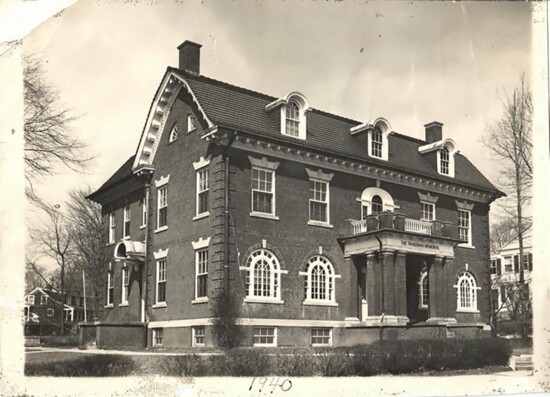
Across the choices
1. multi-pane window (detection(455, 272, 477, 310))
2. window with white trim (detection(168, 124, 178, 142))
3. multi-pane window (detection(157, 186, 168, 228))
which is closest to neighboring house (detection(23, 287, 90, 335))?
multi-pane window (detection(157, 186, 168, 228))

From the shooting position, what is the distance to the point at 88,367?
10.7 m

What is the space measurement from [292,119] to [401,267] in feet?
13.6

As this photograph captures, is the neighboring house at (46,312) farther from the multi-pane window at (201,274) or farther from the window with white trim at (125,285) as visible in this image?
the multi-pane window at (201,274)

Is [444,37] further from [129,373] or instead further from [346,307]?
[129,373]

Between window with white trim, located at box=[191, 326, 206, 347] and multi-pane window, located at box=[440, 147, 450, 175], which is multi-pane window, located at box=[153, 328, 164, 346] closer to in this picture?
window with white trim, located at box=[191, 326, 206, 347]

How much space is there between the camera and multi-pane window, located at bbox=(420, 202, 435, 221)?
1487cm

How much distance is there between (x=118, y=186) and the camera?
1285 centimetres

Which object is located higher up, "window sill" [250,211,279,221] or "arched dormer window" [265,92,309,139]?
"arched dormer window" [265,92,309,139]

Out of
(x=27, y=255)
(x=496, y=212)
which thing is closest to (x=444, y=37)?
(x=496, y=212)

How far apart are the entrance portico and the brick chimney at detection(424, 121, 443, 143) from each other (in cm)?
181

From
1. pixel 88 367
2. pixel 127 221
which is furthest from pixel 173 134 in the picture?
pixel 88 367

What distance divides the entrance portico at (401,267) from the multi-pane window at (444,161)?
3.83 feet

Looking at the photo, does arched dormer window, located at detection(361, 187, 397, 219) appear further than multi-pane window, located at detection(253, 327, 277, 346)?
Yes

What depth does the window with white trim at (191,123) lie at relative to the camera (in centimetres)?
1327
